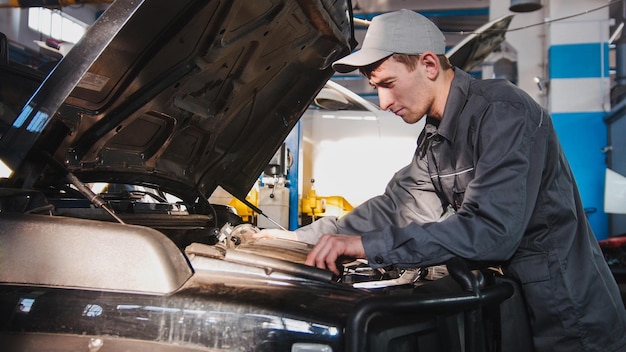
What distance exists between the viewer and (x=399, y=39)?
1.43m

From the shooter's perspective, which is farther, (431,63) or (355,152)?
(355,152)

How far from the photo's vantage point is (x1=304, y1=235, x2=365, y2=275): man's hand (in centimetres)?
125

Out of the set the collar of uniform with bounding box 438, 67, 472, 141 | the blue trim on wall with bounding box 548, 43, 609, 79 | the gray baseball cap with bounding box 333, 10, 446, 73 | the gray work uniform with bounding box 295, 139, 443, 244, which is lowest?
the gray work uniform with bounding box 295, 139, 443, 244

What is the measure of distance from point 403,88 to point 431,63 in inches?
4.1

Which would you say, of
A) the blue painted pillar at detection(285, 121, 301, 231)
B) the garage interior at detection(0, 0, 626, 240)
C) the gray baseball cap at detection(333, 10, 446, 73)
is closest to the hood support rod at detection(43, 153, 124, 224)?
the gray baseball cap at detection(333, 10, 446, 73)

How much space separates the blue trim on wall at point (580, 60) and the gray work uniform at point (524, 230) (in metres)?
4.81

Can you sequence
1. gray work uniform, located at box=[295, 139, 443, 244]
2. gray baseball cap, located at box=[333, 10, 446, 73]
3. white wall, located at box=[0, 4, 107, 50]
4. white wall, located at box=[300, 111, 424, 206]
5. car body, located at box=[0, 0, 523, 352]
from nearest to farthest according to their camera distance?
car body, located at box=[0, 0, 523, 352] → gray baseball cap, located at box=[333, 10, 446, 73] → gray work uniform, located at box=[295, 139, 443, 244] → white wall, located at box=[300, 111, 424, 206] → white wall, located at box=[0, 4, 107, 50]

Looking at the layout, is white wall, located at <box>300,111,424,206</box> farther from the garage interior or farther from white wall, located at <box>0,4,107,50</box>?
white wall, located at <box>0,4,107,50</box>

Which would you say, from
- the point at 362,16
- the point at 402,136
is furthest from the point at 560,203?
the point at 362,16

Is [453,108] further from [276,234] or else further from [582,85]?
[582,85]

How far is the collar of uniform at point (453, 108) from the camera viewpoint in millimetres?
1449

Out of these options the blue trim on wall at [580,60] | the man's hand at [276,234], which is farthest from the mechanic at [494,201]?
the blue trim on wall at [580,60]

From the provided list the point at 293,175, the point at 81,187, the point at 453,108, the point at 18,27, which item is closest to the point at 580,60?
the point at 293,175

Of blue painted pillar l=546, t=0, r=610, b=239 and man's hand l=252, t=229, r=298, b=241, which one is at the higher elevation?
blue painted pillar l=546, t=0, r=610, b=239
